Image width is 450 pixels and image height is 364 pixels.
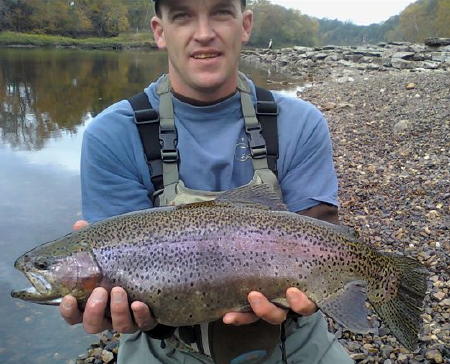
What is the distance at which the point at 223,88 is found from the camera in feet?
9.80

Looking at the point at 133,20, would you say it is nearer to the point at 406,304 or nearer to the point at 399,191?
the point at 399,191

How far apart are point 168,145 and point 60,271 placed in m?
0.92

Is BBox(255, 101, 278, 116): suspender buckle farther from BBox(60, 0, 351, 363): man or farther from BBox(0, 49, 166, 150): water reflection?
BBox(0, 49, 166, 150): water reflection

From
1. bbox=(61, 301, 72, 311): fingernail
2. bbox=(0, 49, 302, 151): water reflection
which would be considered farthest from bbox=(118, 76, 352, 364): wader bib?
bbox=(0, 49, 302, 151): water reflection

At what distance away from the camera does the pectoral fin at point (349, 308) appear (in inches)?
96.0

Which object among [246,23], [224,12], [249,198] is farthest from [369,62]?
[249,198]

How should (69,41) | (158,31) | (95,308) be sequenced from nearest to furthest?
(95,308) < (158,31) < (69,41)

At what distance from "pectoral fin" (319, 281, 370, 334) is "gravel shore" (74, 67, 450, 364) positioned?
1744 millimetres

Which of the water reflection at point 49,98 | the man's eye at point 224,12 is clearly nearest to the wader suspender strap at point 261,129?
the man's eye at point 224,12

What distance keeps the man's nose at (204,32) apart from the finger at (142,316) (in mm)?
1526

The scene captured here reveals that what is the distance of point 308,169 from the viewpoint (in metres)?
3.03

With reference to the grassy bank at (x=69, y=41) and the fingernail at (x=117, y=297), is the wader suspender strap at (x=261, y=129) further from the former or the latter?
the grassy bank at (x=69, y=41)

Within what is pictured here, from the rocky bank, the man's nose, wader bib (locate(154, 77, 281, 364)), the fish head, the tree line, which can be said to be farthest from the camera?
the tree line

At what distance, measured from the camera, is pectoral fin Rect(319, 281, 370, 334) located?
2.44 meters
